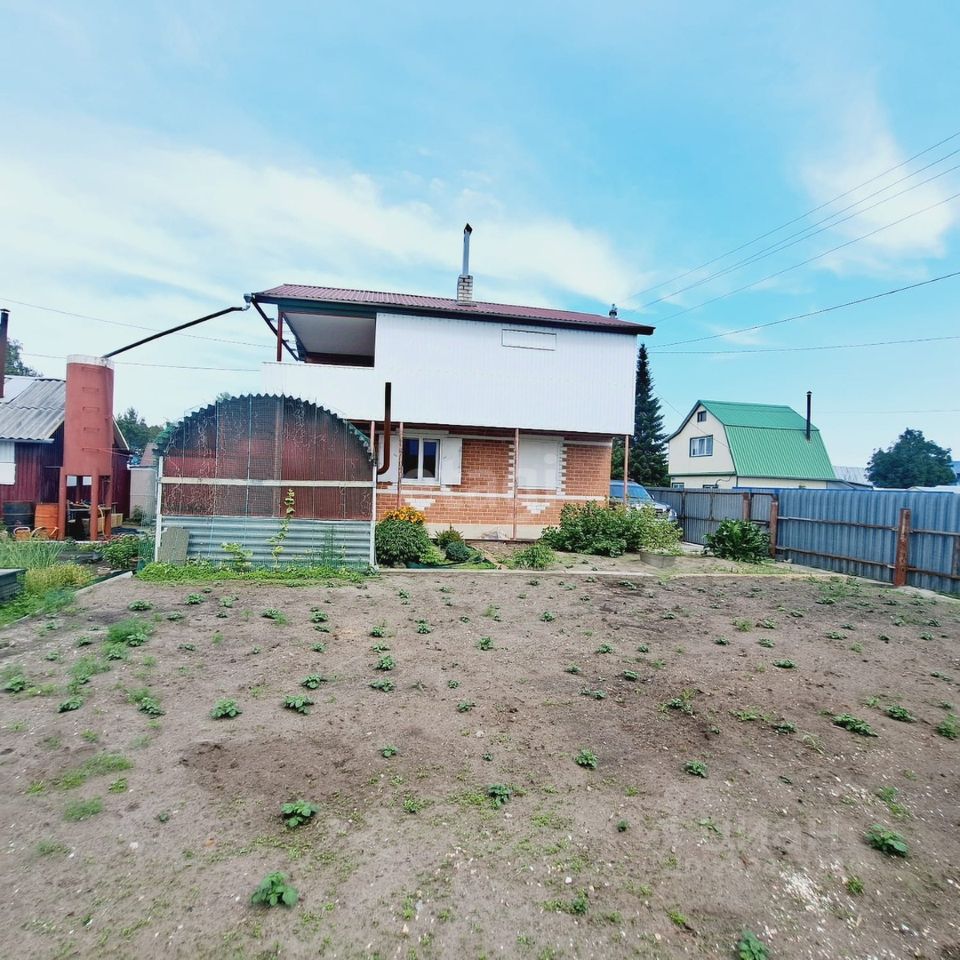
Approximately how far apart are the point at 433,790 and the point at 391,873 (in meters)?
0.71

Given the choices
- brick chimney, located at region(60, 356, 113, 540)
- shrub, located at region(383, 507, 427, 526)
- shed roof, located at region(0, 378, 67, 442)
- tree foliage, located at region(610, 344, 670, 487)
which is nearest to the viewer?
shrub, located at region(383, 507, 427, 526)

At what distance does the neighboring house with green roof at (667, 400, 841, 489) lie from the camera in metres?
33.8

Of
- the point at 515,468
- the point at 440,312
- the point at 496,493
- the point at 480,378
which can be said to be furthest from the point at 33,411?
the point at 515,468

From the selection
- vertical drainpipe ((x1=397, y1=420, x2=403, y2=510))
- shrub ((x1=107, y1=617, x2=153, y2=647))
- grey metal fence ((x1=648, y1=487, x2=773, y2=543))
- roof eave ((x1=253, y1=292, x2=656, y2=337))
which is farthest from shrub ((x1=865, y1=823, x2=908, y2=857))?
roof eave ((x1=253, y1=292, x2=656, y2=337))

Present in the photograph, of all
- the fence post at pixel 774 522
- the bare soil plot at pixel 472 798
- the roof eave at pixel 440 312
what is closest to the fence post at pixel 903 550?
the fence post at pixel 774 522

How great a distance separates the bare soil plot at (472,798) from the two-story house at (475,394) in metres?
9.05

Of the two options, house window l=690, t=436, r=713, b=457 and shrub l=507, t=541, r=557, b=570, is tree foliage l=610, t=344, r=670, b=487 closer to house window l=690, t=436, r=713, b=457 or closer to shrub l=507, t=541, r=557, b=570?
house window l=690, t=436, r=713, b=457

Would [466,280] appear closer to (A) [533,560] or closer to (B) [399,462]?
(B) [399,462]

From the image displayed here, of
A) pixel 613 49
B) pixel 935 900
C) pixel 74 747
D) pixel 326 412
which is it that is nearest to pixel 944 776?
pixel 935 900

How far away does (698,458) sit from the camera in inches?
1492

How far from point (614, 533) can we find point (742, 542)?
3279mm

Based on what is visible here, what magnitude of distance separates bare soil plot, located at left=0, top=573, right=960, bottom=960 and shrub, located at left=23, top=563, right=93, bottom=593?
7.21 feet

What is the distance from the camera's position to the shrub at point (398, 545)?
1157 centimetres

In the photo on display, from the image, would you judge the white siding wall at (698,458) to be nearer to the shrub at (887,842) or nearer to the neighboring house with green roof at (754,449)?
the neighboring house with green roof at (754,449)
